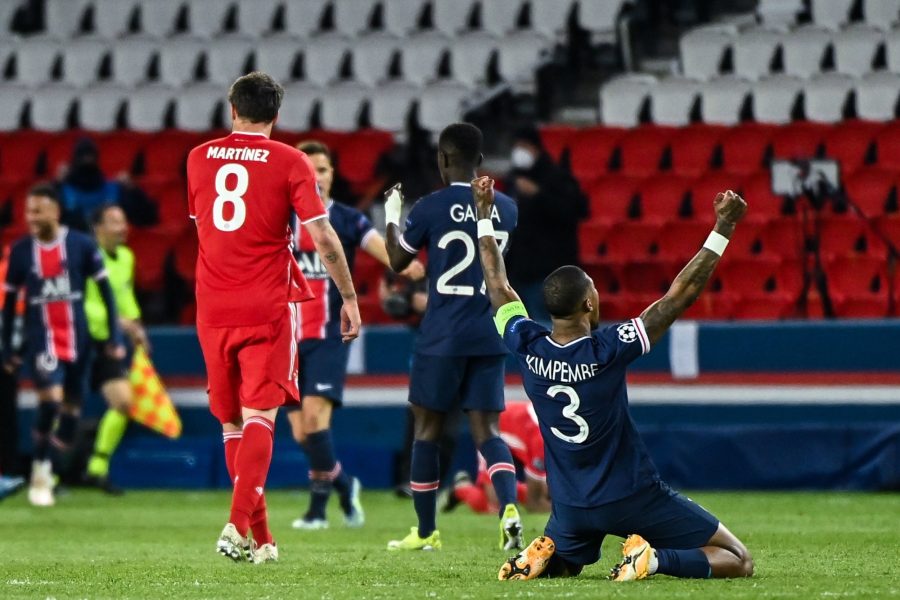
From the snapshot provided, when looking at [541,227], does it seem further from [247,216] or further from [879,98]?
[247,216]

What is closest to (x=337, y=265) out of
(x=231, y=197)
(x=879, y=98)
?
(x=231, y=197)

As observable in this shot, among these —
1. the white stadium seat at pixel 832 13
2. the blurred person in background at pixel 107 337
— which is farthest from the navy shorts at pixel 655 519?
the white stadium seat at pixel 832 13

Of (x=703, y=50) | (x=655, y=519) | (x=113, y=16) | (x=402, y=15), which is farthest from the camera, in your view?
(x=113, y=16)

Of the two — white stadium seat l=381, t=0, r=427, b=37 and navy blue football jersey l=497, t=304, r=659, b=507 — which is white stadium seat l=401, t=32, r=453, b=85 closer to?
white stadium seat l=381, t=0, r=427, b=37

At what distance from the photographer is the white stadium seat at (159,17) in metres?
18.8

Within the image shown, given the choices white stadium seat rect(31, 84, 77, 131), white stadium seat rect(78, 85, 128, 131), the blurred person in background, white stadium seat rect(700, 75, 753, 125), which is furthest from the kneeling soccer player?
white stadium seat rect(31, 84, 77, 131)

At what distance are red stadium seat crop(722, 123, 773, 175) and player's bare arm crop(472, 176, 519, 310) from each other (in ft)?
28.3

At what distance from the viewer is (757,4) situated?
58.2ft

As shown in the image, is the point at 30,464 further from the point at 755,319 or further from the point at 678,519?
the point at 678,519

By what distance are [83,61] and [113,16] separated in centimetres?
82

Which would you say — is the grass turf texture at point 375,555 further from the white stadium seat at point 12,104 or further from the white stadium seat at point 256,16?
the white stadium seat at point 256,16

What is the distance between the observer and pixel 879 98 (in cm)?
1571

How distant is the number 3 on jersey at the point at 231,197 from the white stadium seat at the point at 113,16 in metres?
12.1

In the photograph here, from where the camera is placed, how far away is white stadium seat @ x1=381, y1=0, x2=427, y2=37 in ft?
59.6
